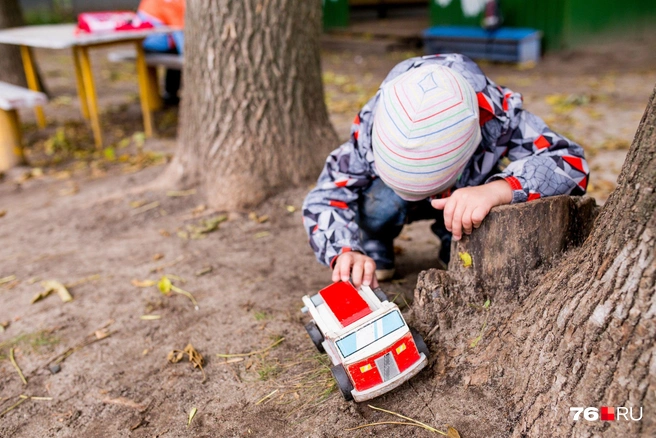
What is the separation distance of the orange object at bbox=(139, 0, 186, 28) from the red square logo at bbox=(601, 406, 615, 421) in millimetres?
4926

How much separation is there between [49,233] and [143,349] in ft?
5.13

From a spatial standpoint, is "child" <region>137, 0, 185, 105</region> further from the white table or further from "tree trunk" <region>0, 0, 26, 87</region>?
"tree trunk" <region>0, 0, 26, 87</region>

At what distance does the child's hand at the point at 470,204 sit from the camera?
5.44 feet

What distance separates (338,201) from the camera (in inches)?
85.0

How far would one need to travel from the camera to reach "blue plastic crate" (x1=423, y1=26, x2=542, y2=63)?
25.3 feet

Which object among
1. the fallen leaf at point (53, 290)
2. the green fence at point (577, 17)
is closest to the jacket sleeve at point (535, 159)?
the fallen leaf at point (53, 290)

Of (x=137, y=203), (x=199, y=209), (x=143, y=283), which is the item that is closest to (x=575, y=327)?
(x=143, y=283)

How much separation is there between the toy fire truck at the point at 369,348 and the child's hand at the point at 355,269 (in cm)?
16

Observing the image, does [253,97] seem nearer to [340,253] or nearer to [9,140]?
[340,253]

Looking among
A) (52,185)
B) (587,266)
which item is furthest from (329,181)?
(52,185)

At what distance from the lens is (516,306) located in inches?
Answer: 67.7

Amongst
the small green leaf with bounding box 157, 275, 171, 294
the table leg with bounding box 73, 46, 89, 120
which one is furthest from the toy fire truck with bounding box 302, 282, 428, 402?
the table leg with bounding box 73, 46, 89, 120

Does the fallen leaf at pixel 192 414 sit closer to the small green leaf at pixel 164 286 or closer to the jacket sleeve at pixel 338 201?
the jacket sleeve at pixel 338 201

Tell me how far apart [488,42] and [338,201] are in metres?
6.61
